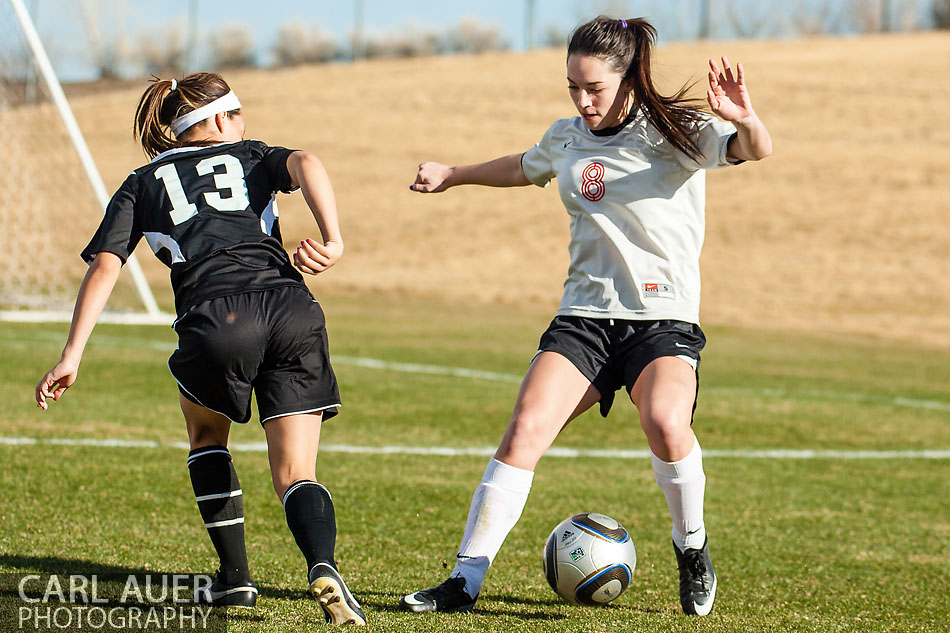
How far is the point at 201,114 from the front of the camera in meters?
3.87

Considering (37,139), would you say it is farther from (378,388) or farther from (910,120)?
(910,120)

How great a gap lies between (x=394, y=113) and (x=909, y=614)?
36335 mm

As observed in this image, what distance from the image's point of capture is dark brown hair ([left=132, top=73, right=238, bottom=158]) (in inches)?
152

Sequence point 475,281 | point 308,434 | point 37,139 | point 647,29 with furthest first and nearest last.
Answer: point 475,281 < point 37,139 < point 647,29 < point 308,434

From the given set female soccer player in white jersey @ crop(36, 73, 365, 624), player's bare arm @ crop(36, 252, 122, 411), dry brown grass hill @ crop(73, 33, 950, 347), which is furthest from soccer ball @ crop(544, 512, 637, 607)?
dry brown grass hill @ crop(73, 33, 950, 347)

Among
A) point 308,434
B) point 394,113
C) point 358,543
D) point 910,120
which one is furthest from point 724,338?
point 394,113

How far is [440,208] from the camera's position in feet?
108

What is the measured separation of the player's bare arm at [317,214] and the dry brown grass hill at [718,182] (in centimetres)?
1851

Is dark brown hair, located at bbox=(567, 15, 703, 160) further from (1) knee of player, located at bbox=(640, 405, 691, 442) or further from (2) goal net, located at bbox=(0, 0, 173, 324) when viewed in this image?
(2) goal net, located at bbox=(0, 0, 173, 324)

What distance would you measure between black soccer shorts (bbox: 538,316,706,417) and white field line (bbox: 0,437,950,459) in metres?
3.45

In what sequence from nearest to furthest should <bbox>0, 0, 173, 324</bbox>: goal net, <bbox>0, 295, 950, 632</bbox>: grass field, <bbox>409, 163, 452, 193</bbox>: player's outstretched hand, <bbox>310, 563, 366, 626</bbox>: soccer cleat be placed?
<bbox>310, 563, 366, 626</bbox>: soccer cleat
<bbox>0, 295, 950, 632</bbox>: grass field
<bbox>409, 163, 452, 193</bbox>: player's outstretched hand
<bbox>0, 0, 173, 324</bbox>: goal net

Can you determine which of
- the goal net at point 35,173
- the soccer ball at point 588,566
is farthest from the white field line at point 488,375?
the soccer ball at point 588,566

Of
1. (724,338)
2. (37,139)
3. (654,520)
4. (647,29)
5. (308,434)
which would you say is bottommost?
(724,338)

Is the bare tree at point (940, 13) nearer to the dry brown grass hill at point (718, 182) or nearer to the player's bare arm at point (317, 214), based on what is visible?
the dry brown grass hill at point (718, 182)
